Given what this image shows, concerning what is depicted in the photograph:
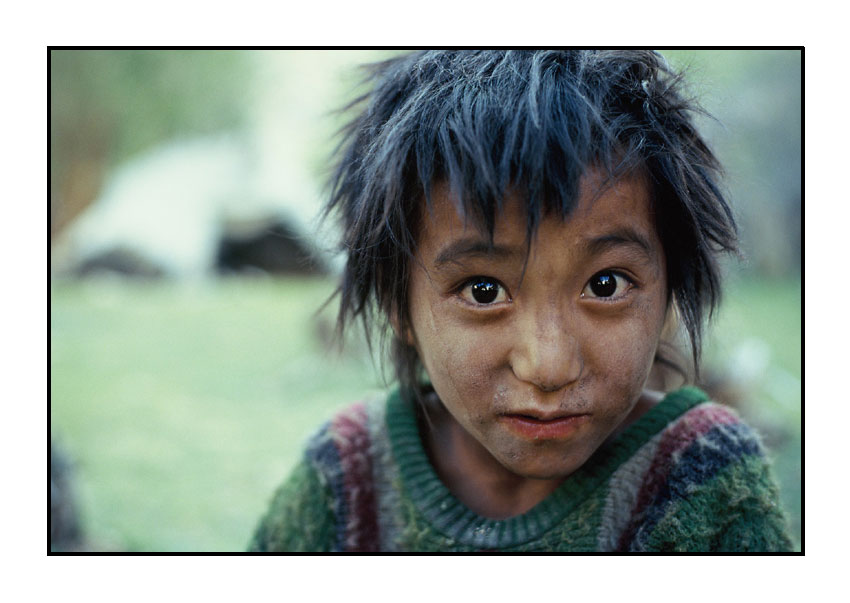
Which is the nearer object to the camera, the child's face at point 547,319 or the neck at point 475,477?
the child's face at point 547,319

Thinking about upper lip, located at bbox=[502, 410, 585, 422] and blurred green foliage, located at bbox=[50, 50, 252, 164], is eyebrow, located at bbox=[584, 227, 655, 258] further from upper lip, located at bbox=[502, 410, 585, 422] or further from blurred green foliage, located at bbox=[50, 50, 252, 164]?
blurred green foliage, located at bbox=[50, 50, 252, 164]

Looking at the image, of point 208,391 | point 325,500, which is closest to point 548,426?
point 325,500

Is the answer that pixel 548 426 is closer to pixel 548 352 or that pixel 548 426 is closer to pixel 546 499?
pixel 548 352

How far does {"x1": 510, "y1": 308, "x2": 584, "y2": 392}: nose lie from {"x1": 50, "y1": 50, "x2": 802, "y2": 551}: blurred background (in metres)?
0.63

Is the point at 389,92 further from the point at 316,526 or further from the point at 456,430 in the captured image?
the point at 316,526

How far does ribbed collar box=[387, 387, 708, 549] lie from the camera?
47.4 inches

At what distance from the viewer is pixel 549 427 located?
1027mm

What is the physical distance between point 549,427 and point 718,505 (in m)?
0.32

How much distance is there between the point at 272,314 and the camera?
4.81 m

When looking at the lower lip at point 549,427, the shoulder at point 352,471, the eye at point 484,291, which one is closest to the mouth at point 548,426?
the lower lip at point 549,427

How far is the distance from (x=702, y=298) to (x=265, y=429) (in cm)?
264

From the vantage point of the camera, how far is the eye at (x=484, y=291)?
1013 millimetres

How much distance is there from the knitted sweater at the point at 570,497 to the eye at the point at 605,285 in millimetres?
305

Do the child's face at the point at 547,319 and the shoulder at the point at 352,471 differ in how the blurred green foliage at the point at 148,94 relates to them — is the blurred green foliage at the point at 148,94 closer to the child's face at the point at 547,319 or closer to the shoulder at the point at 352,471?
the shoulder at the point at 352,471
